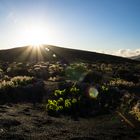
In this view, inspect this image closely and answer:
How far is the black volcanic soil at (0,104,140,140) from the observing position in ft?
28.9

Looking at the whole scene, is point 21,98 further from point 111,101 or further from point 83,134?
point 83,134

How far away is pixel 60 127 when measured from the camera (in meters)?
10.1

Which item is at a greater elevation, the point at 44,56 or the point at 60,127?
the point at 60,127

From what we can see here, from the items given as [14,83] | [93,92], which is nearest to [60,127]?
[93,92]

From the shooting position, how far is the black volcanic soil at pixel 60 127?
346 inches

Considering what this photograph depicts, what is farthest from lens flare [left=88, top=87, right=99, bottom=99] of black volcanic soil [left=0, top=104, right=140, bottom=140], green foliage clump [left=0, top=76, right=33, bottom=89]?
green foliage clump [left=0, top=76, right=33, bottom=89]

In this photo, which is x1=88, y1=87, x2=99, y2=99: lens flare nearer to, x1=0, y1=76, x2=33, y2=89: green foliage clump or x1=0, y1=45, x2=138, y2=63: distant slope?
x1=0, y1=76, x2=33, y2=89: green foliage clump

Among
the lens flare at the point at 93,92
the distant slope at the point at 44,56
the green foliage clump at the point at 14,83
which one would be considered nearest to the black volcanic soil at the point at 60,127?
the lens flare at the point at 93,92

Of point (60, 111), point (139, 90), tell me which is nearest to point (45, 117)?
point (60, 111)

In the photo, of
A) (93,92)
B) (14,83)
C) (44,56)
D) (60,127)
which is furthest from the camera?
(44,56)

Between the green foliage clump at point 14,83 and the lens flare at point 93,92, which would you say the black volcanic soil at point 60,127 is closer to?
the lens flare at point 93,92

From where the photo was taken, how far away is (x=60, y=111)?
13.1 metres

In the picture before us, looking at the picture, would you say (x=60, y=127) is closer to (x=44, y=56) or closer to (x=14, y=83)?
(x=14, y=83)

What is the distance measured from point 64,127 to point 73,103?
380 centimetres
